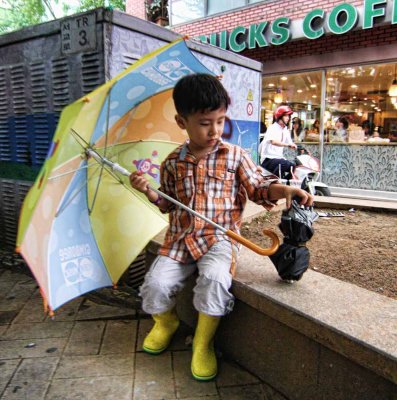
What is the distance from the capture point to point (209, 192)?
2.16 m

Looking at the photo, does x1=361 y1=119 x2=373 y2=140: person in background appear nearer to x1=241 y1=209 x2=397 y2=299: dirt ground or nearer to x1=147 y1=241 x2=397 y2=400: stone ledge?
x1=241 y1=209 x2=397 y2=299: dirt ground

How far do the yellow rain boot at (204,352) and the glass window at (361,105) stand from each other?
7.68m

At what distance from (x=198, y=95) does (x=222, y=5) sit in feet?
31.3

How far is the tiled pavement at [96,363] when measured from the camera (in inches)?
77.8

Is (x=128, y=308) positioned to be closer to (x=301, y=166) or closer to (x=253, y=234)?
(x=253, y=234)

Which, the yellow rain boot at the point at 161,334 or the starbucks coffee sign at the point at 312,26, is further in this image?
the starbucks coffee sign at the point at 312,26

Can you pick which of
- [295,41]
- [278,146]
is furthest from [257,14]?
[278,146]

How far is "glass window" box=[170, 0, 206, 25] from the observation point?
10.7 metres

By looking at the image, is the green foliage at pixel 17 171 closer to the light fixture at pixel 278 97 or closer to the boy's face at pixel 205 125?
the boy's face at pixel 205 125

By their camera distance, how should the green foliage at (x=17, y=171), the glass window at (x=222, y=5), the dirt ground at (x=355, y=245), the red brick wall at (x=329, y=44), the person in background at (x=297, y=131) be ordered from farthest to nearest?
the glass window at (x=222, y=5) → the person in background at (x=297, y=131) → the red brick wall at (x=329, y=44) → the green foliage at (x=17, y=171) → the dirt ground at (x=355, y=245)

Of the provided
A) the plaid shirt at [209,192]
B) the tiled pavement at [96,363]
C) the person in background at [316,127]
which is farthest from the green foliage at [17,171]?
the person in background at [316,127]

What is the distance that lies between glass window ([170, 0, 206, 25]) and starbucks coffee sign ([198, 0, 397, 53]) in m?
1.55

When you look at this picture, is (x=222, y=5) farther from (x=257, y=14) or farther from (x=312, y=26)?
(x=312, y=26)

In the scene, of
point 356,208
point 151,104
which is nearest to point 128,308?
point 151,104
